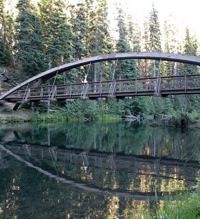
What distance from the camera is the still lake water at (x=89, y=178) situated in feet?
24.1

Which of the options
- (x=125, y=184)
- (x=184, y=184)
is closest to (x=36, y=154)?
(x=125, y=184)

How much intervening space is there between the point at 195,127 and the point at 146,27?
4509cm

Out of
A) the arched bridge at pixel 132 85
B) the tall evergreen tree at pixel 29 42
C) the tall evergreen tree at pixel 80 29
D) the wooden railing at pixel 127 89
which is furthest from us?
the tall evergreen tree at pixel 80 29

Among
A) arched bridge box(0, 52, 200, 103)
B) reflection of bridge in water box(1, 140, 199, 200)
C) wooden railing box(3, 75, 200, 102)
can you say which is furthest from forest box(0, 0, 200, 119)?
reflection of bridge in water box(1, 140, 199, 200)

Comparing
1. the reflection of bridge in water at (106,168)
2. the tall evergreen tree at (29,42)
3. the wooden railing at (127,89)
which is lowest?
the reflection of bridge in water at (106,168)

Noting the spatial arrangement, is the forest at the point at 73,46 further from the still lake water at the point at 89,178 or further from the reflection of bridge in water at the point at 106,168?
the reflection of bridge in water at the point at 106,168

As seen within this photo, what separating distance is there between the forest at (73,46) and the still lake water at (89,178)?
13.9 m

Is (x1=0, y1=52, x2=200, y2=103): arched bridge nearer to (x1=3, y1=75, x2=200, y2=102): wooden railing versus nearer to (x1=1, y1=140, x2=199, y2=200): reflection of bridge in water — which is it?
(x1=3, y1=75, x2=200, y2=102): wooden railing

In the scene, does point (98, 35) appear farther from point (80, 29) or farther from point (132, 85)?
point (132, 85)

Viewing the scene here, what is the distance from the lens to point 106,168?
12.2m

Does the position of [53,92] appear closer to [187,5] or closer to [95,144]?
[95,144]

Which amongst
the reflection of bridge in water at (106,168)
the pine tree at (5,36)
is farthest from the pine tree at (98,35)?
the reflection of bridge in water at (106,168)

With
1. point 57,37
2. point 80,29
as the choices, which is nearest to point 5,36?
point 80,29

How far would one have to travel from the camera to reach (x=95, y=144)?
19172mm
